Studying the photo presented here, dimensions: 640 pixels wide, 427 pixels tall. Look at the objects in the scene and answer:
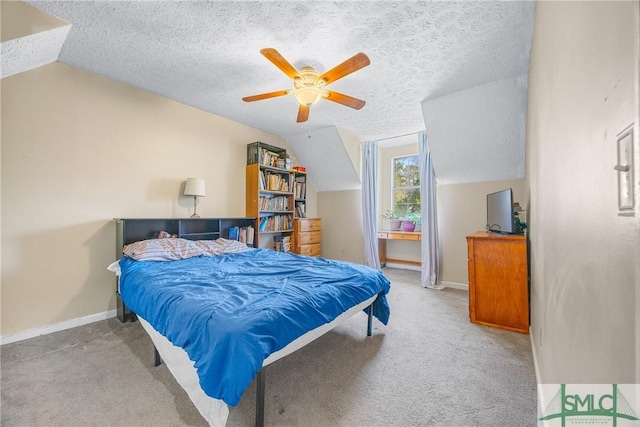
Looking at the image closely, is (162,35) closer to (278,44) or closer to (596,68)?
(278,44)

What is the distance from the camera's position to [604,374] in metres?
0.58

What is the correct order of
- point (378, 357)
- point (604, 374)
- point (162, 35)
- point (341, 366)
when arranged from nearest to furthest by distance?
point (604, 374) → point (341, 366) → point (378, 357) → point (162, 35)

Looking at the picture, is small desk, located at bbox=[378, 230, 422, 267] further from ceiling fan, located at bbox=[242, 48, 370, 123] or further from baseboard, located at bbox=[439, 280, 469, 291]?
ceiling fan, located at bbox=[242, 48, 370, 123]

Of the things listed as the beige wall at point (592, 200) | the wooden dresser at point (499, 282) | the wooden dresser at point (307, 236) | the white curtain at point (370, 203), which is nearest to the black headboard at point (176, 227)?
the wooden dresser at point (307, 236)

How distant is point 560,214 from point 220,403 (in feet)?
5.37

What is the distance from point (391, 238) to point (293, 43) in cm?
344

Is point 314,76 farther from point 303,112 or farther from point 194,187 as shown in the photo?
point 194,187

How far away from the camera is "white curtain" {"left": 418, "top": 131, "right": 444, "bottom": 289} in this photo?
3.79 m

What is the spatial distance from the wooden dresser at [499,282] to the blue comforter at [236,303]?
1.03 metres

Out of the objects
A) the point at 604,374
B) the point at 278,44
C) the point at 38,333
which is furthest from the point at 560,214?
the point at 38,333

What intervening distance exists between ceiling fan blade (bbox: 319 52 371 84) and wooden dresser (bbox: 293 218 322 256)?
2.80m

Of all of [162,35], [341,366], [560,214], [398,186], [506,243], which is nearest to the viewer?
[560,214]

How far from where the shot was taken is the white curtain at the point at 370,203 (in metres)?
4.51

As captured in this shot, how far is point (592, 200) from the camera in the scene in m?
0.65
